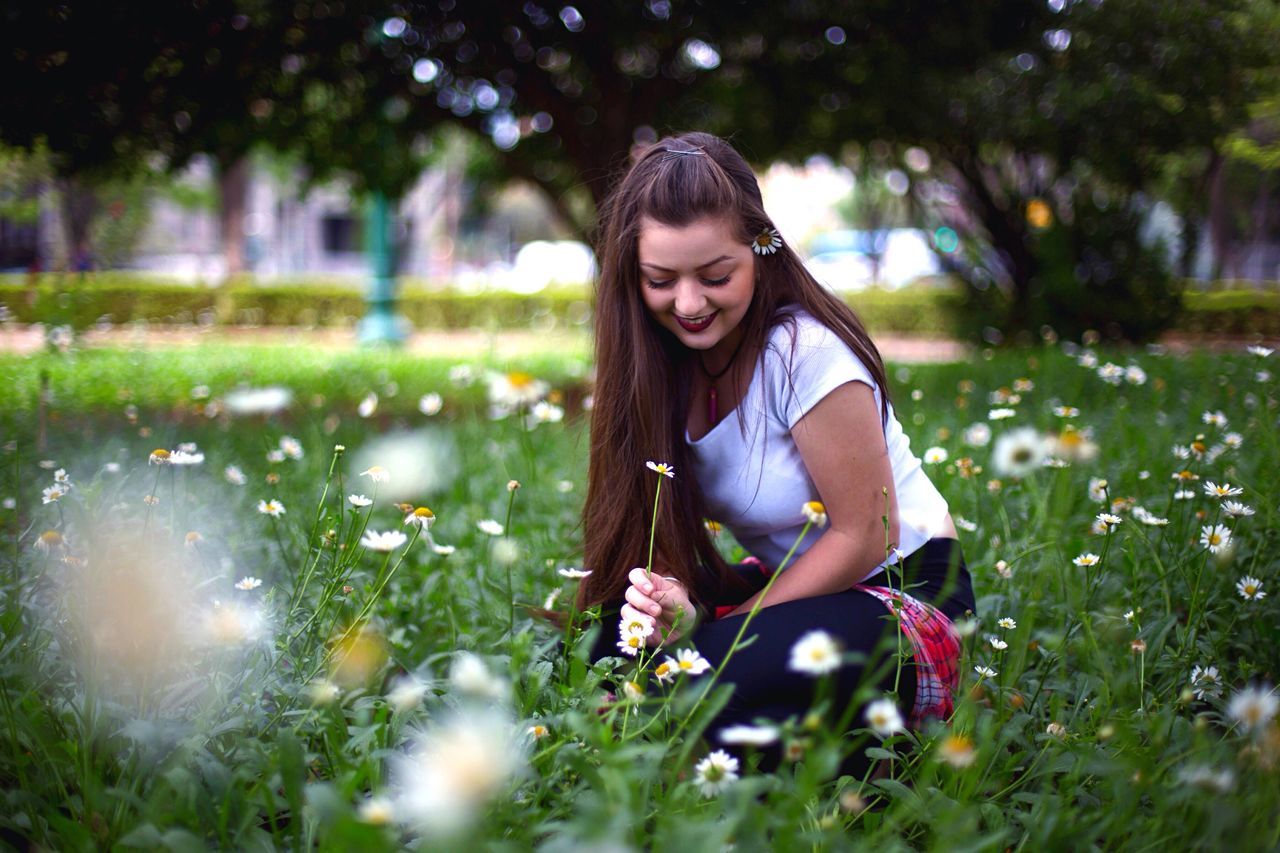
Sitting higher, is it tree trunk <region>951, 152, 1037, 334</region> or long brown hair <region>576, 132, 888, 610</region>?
tree trunk <region>951, 152, 1037, 334</region>

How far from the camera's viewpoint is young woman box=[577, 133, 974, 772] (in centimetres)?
156

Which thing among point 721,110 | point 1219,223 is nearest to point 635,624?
point 721,110

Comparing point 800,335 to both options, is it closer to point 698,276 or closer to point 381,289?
point 698,276

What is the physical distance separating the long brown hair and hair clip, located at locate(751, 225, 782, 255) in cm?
1

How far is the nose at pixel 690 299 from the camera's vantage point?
1.64 metres

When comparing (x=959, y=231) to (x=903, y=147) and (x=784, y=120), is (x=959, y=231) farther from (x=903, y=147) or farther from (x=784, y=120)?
(x=784, y=120)

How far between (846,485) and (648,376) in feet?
1.33

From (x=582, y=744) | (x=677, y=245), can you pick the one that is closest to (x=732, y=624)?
(x=582, y=744)

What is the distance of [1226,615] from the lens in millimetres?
1995

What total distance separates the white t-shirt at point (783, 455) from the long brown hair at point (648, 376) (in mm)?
39

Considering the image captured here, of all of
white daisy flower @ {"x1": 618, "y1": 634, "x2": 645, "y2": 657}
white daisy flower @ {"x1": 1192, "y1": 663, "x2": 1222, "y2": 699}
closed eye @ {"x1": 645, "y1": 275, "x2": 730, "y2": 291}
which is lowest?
white daisy flower @ {"x1": 1192, "y1": 663, "x2": 1222, "y2": 699}

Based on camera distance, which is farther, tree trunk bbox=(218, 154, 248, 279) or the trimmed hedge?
tree trunk bbox=(218, 154, 248, 279)

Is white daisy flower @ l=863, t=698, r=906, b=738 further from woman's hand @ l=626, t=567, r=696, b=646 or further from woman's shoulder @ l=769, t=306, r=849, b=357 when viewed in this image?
woman's shoulder @ l=769, t=306, r=849, b=357

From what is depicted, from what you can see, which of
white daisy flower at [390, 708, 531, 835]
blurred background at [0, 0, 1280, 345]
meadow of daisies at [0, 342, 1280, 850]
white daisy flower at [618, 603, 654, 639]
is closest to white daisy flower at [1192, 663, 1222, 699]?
meadow of daisies at [0, 342, 1280, 850]
